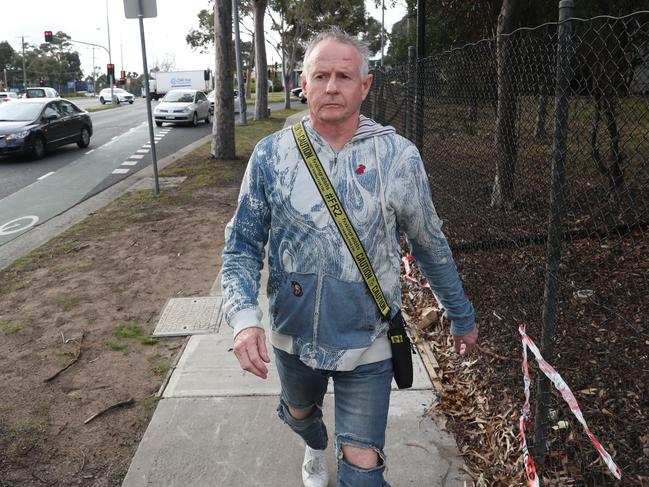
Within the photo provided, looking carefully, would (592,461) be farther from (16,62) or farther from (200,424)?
(16,62)

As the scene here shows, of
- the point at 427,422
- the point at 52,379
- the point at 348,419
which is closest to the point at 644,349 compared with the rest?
the point at 427,422

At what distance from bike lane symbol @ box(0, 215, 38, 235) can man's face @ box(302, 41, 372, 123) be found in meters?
7.56

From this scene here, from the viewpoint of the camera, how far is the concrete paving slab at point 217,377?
3.77 m

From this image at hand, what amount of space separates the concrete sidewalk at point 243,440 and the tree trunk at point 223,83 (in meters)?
10.4

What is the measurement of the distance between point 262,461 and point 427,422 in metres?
0.93

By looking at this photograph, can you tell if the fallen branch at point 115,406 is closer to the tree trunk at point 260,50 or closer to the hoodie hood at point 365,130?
the hoodie hood at point 365,130

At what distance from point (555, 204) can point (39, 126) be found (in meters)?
15.6

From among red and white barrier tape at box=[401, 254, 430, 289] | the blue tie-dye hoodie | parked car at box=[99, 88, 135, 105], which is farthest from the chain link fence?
parked car at box=[99, 88, 135, 105]

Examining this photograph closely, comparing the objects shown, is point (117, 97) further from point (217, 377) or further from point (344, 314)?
point (344, 314)

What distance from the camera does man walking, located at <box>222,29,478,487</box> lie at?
2135 mm

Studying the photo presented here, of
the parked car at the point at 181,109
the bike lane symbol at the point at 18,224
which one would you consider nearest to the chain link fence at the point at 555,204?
the bike lane symbol at the point at 18,224

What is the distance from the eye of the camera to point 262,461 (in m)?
3.08

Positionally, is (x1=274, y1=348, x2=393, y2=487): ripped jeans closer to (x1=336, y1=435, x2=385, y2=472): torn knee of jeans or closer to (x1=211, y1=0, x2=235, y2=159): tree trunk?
(x1=336, y1=435, x2=385, y2=472): torn knee of jeans

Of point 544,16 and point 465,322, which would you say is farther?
point 544,16
